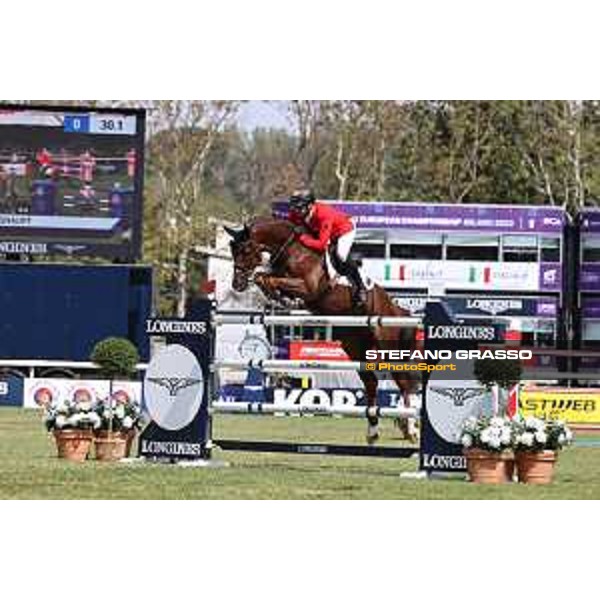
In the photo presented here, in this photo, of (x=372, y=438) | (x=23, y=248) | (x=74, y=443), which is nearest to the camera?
(x=74, y=443)

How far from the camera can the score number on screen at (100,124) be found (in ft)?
52.7

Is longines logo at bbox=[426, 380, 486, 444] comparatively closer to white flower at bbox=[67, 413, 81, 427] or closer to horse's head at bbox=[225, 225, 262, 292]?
horse's head at bbox=[225, 225, 262, 292]

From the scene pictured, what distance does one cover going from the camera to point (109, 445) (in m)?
11.6

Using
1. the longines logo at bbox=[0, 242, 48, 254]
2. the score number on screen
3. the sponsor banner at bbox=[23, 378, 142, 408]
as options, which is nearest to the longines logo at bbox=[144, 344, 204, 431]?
the score number on screen

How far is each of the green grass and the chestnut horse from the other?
80cm

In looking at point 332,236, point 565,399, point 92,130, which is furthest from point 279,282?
point 565,399

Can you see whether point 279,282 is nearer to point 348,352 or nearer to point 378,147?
point 348,352

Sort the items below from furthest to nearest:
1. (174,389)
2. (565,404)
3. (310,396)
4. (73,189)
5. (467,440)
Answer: (310,396) → (565,404) → (73,189) → (174,389) → (467,440)

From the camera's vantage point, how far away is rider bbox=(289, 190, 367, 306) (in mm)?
11453

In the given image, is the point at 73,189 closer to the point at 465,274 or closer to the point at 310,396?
the point at 465,274

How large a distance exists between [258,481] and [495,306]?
6722mm

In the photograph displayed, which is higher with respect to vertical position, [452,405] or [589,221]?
[589,221]

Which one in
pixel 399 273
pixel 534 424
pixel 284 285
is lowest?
pixel 534 424

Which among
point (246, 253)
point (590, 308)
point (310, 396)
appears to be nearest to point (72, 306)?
point (310, 396)
